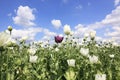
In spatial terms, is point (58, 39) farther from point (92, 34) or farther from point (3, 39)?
point (3, 39)

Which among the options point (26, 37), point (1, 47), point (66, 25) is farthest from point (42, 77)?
point (26, 37)

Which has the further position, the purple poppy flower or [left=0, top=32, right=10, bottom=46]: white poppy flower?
the purple poppy flower

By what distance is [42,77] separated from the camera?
4.24 metres

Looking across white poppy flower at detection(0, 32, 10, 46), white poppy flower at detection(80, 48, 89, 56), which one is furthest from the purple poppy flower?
white poppy flower at detection(0, 32, 10, 46)

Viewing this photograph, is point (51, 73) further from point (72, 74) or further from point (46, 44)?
point (46, 44)

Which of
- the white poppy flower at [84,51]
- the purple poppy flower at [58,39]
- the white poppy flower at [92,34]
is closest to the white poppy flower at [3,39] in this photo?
the white poppy flower at [84,51]

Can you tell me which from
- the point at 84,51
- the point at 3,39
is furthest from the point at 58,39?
the point at 3,39

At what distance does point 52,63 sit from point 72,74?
4.11 feet

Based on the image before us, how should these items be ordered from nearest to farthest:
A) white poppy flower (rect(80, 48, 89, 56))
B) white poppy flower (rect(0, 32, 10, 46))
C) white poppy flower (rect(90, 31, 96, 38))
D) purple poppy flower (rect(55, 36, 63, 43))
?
white poppy flower (rect(0, 32, 10, 46))
white poppy flower (rect(80, 48, 89, 56))
purple poppy flower (rect(55, 36, 63, 43))
white poppy flower (rect(90, 31, 96, 38))

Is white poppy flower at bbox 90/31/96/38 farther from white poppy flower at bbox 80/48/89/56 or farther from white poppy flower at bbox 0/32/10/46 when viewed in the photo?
white poppy flower at bbox 0/32/10/46

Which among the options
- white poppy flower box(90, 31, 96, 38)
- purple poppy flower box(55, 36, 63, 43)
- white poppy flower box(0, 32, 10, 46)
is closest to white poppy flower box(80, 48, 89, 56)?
purple poppy flower box(55, 36, 63, 43)

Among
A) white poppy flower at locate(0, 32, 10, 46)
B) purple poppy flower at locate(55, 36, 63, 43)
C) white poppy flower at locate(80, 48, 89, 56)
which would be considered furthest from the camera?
purple poppy flower at locate(55, 36, 63, 43)

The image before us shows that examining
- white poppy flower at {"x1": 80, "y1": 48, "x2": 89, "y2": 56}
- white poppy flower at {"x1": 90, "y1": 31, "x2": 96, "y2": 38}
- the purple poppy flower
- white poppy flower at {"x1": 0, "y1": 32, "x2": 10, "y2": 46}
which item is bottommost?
white poppy flower at {"x1": 80, "y1": 48, "x2": 89, "y2": 56}

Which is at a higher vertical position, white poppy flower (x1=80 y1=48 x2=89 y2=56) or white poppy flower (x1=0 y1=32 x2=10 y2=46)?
white poppy flower (x1=0 y1=32 x2=10 y2=46)
